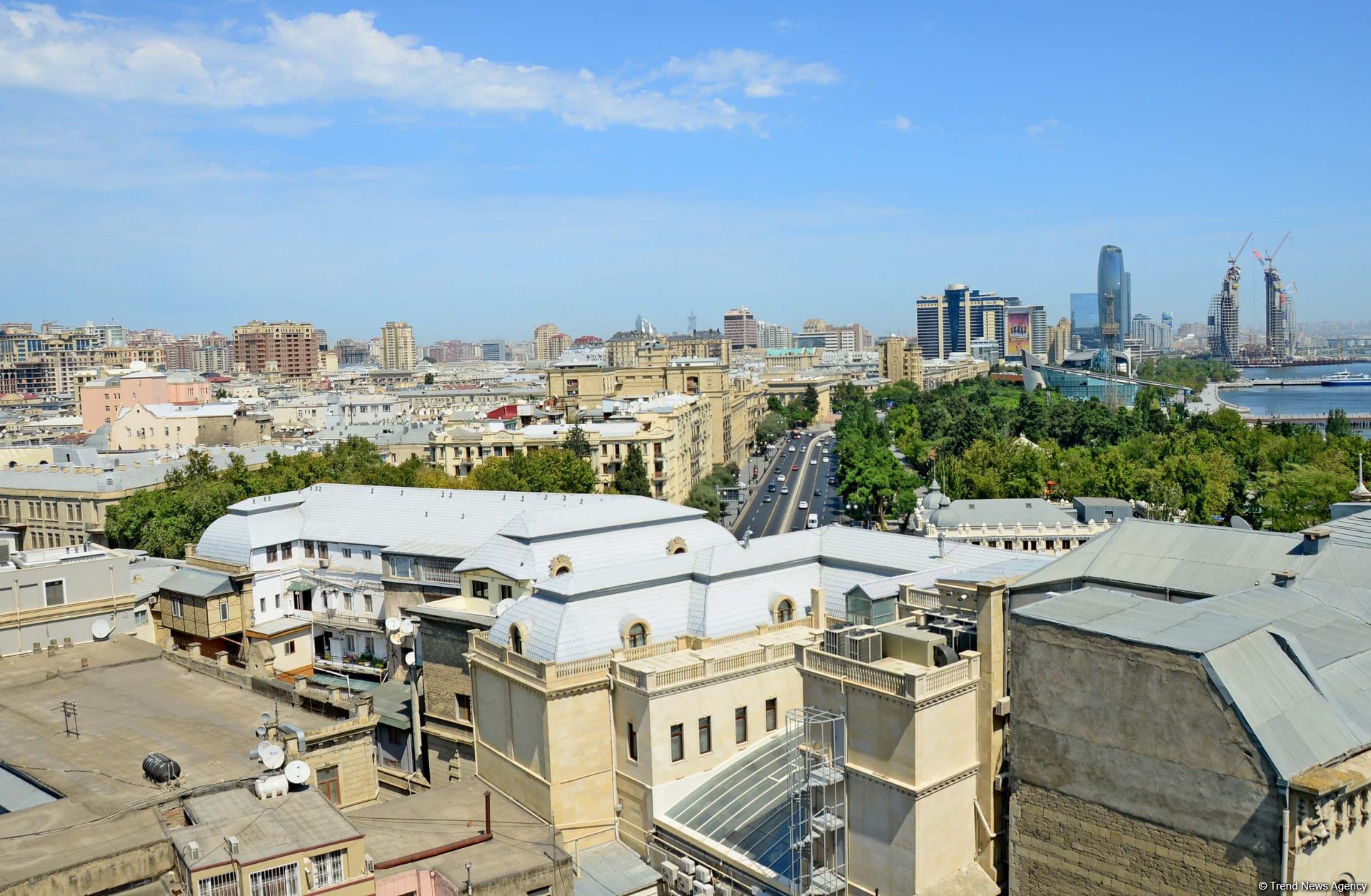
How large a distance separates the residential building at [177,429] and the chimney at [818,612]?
107 m

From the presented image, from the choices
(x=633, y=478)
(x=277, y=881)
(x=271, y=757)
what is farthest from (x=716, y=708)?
(x=633, y=478)

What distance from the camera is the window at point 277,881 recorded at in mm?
23234

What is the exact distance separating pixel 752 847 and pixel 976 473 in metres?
75.7

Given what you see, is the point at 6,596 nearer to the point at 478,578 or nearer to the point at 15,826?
the point at 478,578

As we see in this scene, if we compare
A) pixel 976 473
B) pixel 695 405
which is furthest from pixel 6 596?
pixel 695 405

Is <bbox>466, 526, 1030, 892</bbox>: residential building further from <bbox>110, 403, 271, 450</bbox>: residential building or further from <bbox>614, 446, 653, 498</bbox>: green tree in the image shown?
<bbox>110, 403, 271, 450</bbox>: residential building

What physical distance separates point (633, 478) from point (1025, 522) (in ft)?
118

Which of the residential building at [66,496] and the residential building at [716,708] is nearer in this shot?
the residential building at [716,708]

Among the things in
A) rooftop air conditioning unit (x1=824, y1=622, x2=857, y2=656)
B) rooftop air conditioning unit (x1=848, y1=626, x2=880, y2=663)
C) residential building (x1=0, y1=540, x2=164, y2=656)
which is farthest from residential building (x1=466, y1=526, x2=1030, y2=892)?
residential building (x1=0, y1=540, x2=164, y2=656)

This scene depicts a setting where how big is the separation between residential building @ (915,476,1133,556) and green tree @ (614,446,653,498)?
26807mm

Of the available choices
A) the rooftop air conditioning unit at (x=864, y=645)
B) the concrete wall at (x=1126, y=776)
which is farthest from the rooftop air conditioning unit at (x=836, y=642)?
the concrete wall at (x=1126, y=776)

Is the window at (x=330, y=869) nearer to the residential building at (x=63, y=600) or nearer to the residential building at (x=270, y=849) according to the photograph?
the residential building at (x=270, y=849)

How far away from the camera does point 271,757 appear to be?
94.4 ft

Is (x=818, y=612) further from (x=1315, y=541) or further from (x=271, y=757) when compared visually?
(x=271, y=757)
